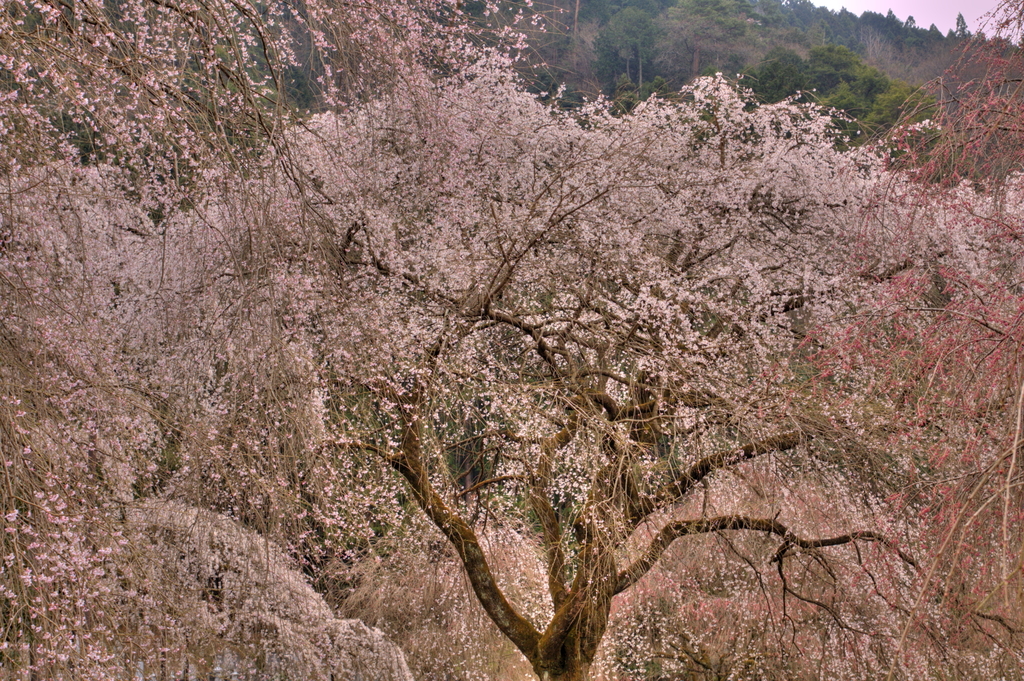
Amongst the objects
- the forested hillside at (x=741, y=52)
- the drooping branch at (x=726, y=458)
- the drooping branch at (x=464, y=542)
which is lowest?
the drooping branch at (x=464, y=542)

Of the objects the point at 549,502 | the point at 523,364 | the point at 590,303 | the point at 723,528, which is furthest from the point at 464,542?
the point at 590,303

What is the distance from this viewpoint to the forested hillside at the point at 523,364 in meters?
3.29

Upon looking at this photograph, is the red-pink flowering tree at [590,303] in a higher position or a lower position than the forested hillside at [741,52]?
lower

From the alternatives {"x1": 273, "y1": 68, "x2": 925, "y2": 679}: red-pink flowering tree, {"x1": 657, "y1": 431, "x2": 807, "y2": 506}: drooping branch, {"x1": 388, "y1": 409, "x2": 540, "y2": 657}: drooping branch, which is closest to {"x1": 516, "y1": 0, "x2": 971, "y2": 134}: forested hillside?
{"x1": 273, "y1": 68, "x2": 925, "y2": 679}: red-pink flowering tree

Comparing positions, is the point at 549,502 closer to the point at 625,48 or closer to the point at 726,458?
the point at 726,458

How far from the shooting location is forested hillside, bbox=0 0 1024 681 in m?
3.29

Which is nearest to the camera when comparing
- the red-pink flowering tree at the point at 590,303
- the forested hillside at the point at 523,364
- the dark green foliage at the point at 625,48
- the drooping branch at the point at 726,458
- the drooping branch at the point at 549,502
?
the forested hillside at the point at 523,364

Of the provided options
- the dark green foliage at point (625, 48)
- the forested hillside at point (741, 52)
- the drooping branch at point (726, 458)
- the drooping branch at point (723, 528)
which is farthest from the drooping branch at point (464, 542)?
the dark green foliage at point (625, 48)

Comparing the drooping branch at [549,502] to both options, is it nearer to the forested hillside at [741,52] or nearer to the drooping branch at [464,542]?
the drooping branch at [464,542]

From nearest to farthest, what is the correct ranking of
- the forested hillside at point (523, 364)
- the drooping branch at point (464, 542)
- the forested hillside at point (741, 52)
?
the forested hillside at point (523, 364) < the drooping branch at point (464, 542) < the forested hillside at point (741, 52)

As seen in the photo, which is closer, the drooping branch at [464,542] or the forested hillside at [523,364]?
the forested hillside at [523,364]

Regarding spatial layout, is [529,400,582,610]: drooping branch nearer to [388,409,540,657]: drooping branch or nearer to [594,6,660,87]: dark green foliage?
[388,409,540,657]: drooping branch

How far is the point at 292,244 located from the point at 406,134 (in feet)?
4.77

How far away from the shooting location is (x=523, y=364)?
5613mm
